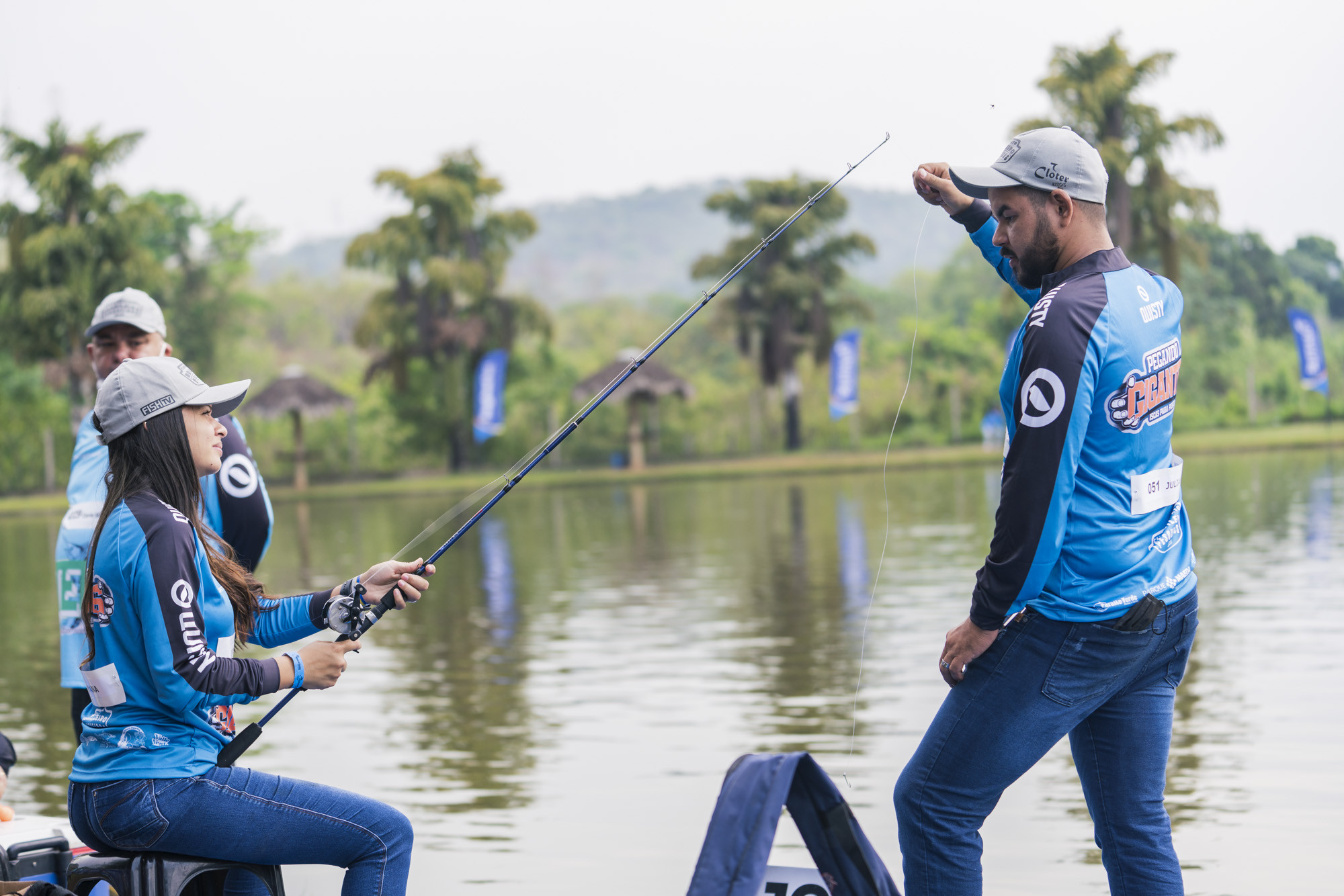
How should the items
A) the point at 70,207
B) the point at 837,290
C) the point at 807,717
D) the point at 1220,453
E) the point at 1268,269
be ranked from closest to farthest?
1. the point at 807,717
2. the point at 1220,453
3. the point at 70,207
4. the point at 837,290
5. the point at 1268,269

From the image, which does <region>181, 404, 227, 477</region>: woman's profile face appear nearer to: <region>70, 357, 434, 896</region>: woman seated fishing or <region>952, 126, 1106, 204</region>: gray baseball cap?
<region>70, 357, 434, 896</region>: woman seated fishing

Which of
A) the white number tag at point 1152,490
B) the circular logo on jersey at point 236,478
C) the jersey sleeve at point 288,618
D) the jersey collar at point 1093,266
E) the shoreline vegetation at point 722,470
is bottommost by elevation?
the shoreline vegetation at point 722,470

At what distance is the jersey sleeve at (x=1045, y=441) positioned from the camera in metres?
2.33

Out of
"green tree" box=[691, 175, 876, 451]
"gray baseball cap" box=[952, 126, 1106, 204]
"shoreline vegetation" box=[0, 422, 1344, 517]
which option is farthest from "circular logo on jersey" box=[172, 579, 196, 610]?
"green tree" box=[691, 175, 876, 451]

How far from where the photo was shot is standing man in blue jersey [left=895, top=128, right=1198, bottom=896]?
2.36 m

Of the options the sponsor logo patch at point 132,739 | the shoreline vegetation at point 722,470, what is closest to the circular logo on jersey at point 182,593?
the sponsor logo patch at point 132,739

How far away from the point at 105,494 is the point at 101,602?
3.79ft

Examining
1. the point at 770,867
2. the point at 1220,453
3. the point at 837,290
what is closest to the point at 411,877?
the point at 770,867

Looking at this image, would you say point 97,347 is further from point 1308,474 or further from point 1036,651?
point 1308,474

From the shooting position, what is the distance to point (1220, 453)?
3216cm

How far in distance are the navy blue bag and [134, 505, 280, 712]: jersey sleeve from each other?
898 mm

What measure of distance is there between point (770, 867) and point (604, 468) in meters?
36.7

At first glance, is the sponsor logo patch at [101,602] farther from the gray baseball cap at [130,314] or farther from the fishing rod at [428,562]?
the gray baseball cap at [130,314]

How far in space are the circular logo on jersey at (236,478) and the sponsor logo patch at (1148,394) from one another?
6.83 feet
